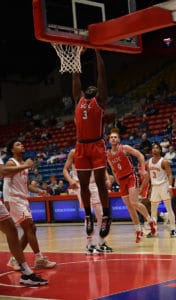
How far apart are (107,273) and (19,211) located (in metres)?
1.56

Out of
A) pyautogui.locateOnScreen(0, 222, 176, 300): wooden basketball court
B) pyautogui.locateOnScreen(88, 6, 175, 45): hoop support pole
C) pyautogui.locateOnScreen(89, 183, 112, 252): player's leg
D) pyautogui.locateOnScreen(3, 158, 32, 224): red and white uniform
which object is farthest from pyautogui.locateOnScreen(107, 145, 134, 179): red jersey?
pyautogui.locateOnScreen(3, 158, 32, 224): red and white uniform

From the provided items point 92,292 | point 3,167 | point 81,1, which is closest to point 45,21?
point 81,1

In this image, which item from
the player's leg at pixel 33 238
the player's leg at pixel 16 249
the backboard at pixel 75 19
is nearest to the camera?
the player's leg at pixel 16 249

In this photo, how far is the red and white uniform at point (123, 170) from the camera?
1068 centimetres

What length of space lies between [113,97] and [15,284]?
2181 centimetres

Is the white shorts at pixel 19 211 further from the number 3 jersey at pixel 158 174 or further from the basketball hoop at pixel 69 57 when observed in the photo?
the number 3 jersey at pixel 158 174

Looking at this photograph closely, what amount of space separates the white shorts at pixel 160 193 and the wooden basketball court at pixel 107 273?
108 centimetres

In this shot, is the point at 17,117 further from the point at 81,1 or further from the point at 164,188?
the point at 81,1

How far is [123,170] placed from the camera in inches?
423

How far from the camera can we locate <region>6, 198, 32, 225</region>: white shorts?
25.9 ft

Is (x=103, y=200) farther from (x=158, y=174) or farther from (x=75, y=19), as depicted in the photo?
(x=158, y=174)

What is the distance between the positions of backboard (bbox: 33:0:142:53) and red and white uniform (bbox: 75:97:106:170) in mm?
943

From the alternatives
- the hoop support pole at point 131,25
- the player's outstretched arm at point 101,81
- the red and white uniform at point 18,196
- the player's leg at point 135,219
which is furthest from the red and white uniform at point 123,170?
the red and white uniform at point 18,196

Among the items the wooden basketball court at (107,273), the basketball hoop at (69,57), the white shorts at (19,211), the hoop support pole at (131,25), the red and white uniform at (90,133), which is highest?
the hoop support pole at (131,25)
